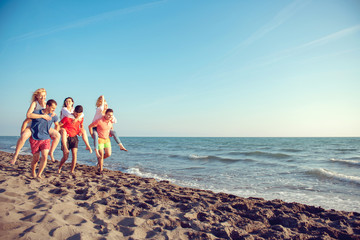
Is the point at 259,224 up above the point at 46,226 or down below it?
below

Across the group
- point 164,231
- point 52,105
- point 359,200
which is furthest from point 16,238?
point 359,200

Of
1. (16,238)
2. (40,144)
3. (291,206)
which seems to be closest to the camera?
(16,238)

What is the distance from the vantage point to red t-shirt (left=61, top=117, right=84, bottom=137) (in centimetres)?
546

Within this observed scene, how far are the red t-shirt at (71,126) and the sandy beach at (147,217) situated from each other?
4.99 feet

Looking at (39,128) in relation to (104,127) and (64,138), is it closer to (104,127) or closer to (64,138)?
(64,138)

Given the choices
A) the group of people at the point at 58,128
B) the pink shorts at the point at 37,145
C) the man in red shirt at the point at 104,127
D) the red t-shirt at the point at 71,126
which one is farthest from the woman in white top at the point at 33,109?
the man in red shirt at the point at 104,127

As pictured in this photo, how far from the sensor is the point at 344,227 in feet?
10.00

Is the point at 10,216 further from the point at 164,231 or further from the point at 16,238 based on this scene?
the point at 164,231

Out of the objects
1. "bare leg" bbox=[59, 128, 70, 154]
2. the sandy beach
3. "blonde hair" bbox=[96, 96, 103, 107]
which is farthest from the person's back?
"blonde hair" bbox=[96, 96, 103, 107]

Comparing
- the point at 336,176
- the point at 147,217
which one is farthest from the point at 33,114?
the point at 336,176

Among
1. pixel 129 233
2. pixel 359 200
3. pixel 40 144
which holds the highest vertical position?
pixel 40 144

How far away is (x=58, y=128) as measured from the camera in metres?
5.12

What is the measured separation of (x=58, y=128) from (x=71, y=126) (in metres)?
0.43

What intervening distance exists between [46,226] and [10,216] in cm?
56
